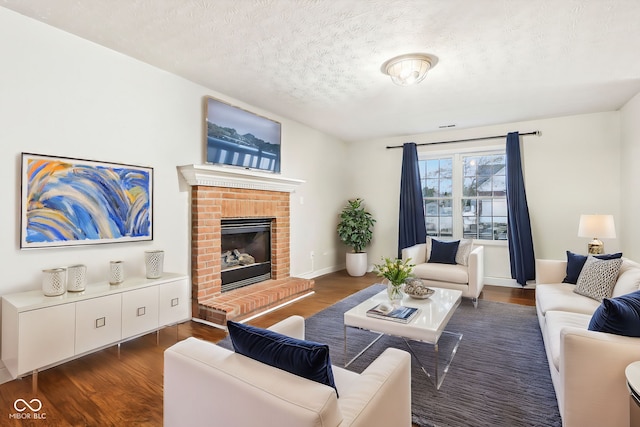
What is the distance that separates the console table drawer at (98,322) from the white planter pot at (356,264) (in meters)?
3.90

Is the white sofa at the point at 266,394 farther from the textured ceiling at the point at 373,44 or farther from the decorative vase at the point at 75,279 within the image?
the textured ceiling at the point at 373,44

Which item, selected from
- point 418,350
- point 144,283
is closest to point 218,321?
point 144,283

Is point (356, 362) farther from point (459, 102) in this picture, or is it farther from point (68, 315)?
point (459, 102)

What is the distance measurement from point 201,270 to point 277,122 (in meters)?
2.33

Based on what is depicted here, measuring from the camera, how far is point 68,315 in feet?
7.24

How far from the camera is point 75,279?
2.42m

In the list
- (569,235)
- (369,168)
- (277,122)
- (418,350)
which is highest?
(277,122)

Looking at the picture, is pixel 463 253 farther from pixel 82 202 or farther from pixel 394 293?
pixel 82 202

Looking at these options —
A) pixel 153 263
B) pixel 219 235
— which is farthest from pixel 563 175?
pixel 153 263

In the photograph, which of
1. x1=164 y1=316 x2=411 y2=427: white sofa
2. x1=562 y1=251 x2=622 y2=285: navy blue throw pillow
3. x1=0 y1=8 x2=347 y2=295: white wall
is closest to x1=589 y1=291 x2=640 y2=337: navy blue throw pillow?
x1=164 y1=316 x2=411 y2=427: white sofa

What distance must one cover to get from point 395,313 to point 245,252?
251 cm

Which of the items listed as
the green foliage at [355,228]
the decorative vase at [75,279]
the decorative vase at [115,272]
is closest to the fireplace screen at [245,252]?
the decorative vase at [115,272]

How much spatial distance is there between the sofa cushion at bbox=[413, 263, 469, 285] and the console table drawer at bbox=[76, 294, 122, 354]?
123 inches

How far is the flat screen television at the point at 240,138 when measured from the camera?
366 cm
